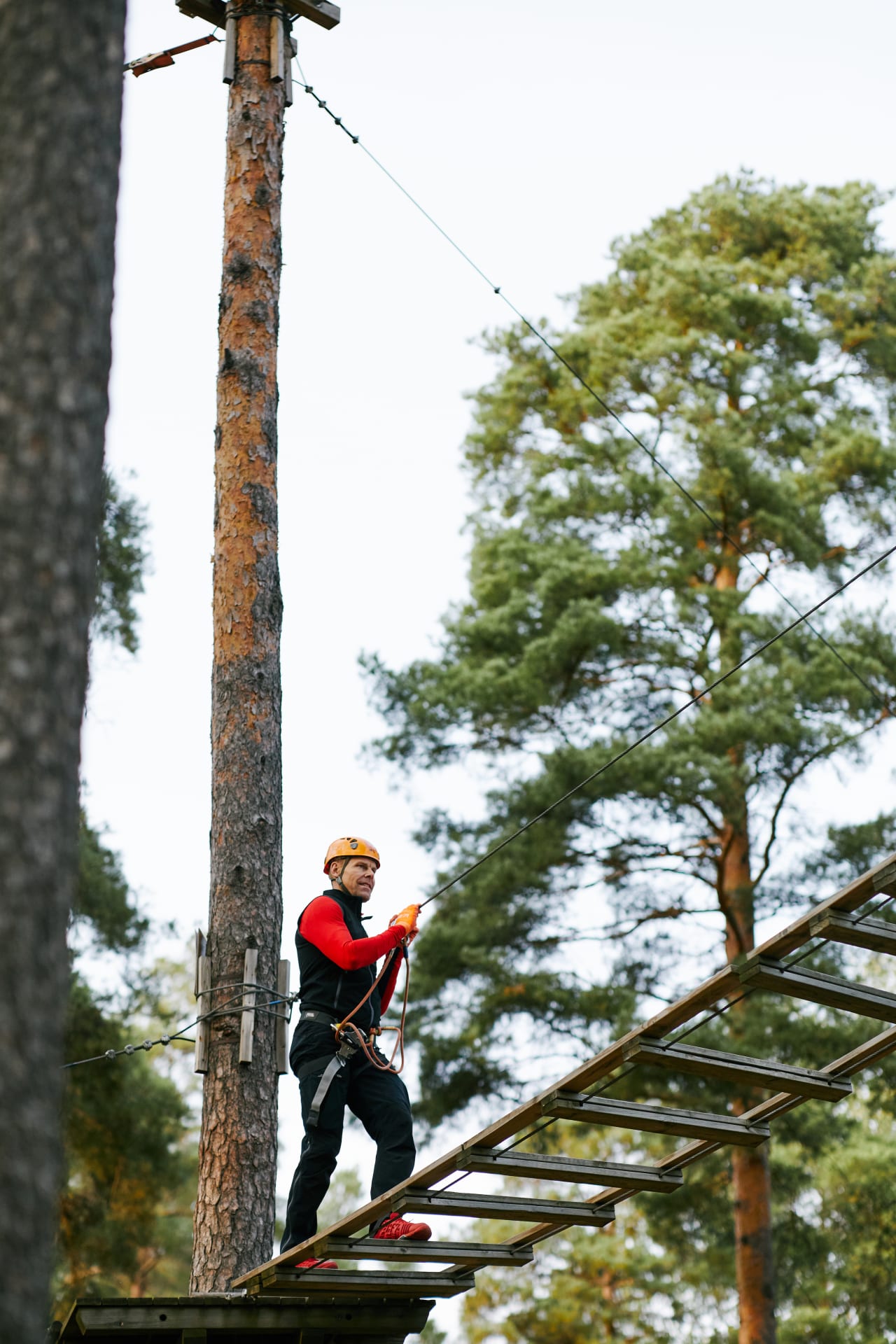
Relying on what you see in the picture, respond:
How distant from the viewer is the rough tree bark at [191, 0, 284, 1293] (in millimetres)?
6070

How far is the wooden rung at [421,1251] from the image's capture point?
16.1 feet

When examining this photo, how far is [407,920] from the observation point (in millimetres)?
5539

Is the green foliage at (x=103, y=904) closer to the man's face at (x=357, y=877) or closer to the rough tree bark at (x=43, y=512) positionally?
the man's face at (x=357, y=877)

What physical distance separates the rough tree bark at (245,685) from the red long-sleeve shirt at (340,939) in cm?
78

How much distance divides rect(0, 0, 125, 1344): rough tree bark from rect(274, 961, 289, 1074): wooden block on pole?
3.65m

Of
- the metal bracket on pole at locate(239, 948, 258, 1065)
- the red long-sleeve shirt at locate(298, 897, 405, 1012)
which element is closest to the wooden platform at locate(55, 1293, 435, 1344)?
the red long-sleeve shirt at locate(298, 897, 405, 1012)

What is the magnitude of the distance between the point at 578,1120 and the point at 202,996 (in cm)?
189

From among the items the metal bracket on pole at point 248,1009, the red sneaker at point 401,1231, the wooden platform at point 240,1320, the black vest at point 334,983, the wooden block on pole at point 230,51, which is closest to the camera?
the wooden platform at point 240,1320

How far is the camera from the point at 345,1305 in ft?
17.0

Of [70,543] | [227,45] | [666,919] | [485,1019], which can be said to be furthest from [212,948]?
[666,919]

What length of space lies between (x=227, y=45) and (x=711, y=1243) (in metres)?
15.7

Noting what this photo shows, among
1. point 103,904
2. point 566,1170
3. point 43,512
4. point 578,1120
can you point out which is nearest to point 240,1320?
point 566,1170

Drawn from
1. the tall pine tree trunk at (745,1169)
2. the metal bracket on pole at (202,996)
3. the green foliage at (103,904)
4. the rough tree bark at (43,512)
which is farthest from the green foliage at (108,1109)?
the rough tree bark at (43,512)

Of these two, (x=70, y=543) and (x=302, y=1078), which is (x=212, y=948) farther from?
(x=70, y=543)
